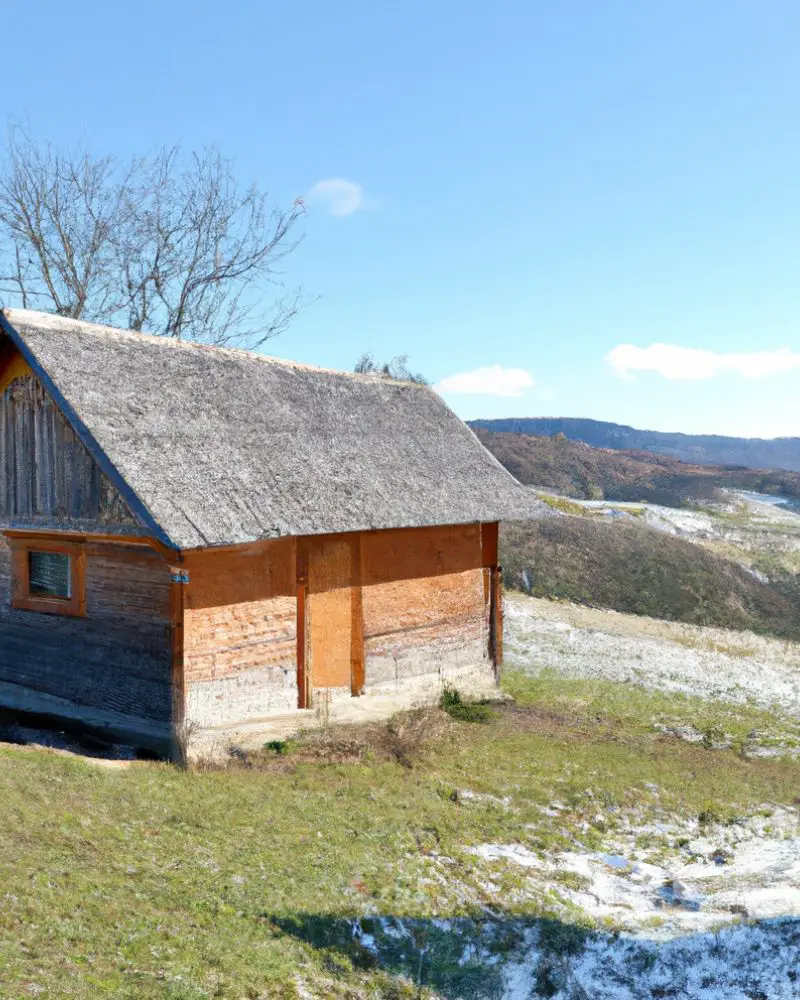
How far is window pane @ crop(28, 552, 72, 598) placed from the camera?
41.8 ft

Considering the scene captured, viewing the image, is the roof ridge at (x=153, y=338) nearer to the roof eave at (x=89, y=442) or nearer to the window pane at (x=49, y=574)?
the roof eave at (x=89, y=442)

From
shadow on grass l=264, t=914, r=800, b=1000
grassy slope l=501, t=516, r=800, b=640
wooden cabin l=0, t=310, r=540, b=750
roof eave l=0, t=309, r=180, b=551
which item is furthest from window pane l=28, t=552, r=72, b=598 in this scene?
grassy slope l=501, t=516, r=800, b=640

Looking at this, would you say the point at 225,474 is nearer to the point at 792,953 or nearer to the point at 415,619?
the point at 415,619

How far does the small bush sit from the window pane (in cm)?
681

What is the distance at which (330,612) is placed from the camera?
44.0 feet

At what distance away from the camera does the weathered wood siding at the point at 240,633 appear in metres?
11.3

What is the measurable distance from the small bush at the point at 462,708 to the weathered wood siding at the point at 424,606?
12.5 inches

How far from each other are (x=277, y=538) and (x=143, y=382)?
10.5 ft

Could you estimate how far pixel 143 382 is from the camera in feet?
40.9

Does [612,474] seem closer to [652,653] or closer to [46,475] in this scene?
[652,653]

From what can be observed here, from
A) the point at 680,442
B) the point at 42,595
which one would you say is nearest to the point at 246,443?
the point at 42,595

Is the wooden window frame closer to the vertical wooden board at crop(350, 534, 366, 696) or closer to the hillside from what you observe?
the vertical wooden board at crop(350, 534, 366, 696)

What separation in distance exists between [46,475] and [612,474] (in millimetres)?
64027

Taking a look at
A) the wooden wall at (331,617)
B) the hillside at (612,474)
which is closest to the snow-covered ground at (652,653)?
the wooden wall at (331,617)
